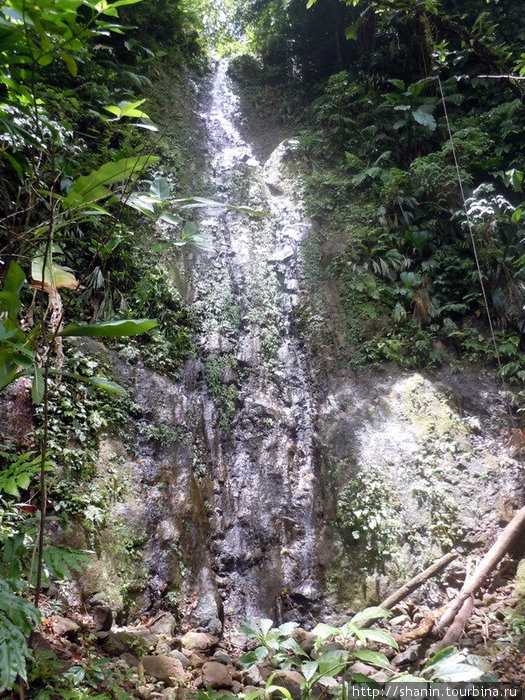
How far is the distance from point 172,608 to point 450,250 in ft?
19.9

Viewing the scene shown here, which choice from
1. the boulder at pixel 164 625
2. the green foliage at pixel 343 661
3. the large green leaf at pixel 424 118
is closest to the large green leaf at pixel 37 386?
the green foliage at pixel 343 661

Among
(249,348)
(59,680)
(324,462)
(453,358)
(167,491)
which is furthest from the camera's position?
(249,348)

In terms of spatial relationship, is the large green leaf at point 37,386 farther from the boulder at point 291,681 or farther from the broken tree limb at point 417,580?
the broken tree limb at point 417,580

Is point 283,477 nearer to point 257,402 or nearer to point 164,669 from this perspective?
point 257,402

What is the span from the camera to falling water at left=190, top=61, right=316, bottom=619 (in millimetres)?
4375

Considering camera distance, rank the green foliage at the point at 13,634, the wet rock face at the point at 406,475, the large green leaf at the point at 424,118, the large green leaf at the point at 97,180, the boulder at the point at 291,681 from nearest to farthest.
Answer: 1. the green foliage at the point at 13,634
2. the large green leaf at the point at 97,180
3. the boulder at the point at 291,681
4. the wet rock face at the point at 406,475
5. the large green leaf at the point at 424,118

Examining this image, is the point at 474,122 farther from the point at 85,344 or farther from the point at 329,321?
the point at 85,344

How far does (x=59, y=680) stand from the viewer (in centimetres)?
204

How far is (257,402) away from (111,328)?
4498 mm

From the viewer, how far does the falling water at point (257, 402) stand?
172 inches

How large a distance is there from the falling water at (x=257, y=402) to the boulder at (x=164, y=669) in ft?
3.92

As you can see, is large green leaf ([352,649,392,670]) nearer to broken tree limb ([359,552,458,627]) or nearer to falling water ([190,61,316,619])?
broken tree limb ([359,552,458,627])

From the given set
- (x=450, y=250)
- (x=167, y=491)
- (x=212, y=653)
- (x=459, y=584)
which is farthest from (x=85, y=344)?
(x=450, y=250)

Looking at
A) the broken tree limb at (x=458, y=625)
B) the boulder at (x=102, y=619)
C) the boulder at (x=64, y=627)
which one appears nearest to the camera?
the boulder at (x=64, y=627)
